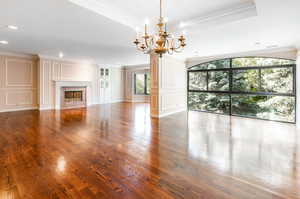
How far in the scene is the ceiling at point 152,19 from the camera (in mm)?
2672

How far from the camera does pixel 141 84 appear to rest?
11.2 m

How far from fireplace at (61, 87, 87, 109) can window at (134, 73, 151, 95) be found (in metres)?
3.78

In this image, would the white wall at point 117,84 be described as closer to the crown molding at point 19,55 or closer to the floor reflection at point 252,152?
the crown molding at point 19,55

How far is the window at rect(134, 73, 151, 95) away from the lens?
36.2 feet

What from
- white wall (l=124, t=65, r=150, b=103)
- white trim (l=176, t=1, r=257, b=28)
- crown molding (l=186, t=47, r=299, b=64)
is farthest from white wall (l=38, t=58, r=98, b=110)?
white trim (l=176, t=1, r=257, b=28)

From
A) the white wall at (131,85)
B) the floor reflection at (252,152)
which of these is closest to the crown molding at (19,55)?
the white wall at (131,85)

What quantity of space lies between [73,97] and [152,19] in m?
6.69

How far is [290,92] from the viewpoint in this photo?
16.8 feet

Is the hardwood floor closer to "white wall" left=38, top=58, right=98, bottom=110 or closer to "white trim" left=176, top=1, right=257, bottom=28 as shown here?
"white trim" left=176, top=1, right=257, bottom=28

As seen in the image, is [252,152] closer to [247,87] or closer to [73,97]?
[247,87]

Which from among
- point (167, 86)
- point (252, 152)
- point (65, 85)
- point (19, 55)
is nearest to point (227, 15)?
point (252, 152)

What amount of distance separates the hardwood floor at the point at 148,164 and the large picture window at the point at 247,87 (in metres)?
1.89

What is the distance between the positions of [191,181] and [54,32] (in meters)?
4.65

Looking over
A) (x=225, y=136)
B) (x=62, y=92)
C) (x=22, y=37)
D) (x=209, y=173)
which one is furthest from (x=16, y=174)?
(x=62, y=92)
